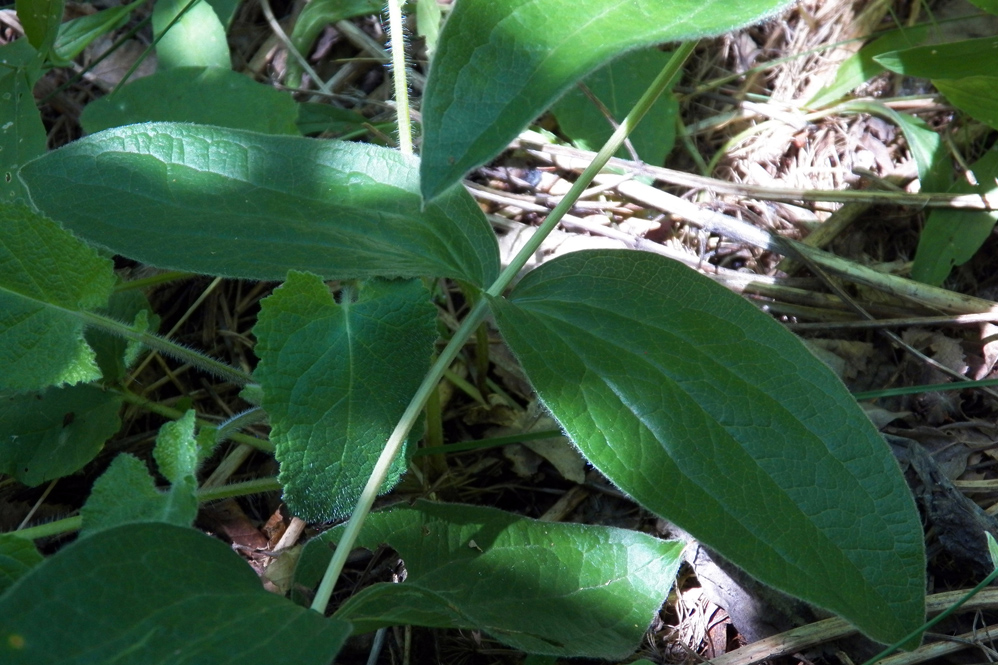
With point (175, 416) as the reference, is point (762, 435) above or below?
above

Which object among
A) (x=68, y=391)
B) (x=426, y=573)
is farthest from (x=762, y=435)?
(x=68, y=391)

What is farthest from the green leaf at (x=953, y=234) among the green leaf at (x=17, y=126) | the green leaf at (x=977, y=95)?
the green leaf at (x=17, y=126)

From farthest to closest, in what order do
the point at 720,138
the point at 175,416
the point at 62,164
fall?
the point at 720,138, the point at 175,416, the point at 62,164

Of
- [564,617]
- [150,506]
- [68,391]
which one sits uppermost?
[150,506]

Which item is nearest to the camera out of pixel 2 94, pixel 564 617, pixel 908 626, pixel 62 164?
pixel 908 626

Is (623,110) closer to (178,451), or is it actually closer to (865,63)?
(865,63)

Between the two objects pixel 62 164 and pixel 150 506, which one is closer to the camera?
pixel 150 506

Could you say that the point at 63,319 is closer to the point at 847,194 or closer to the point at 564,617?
the point at 564,617
